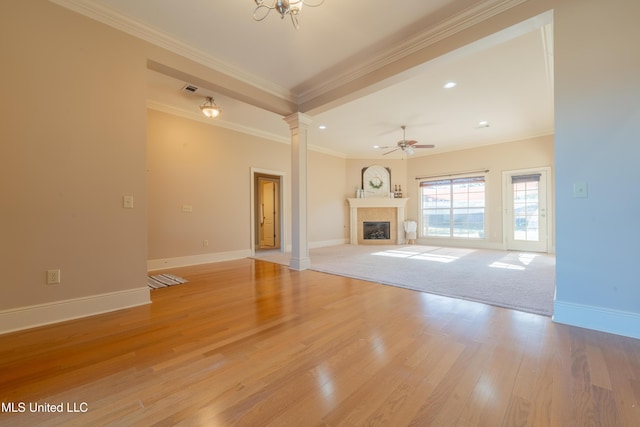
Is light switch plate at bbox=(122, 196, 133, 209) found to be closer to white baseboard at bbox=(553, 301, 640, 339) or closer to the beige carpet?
the beige carpet

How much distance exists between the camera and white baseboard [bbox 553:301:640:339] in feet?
6.10

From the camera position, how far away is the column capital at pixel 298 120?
4168 millimetres

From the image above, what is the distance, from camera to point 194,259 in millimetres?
4875

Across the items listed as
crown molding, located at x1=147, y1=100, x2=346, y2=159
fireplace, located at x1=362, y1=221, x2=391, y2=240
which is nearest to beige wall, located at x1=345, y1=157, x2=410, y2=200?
fireplace, located at x1=362, y1=221, x2=391, y2=240

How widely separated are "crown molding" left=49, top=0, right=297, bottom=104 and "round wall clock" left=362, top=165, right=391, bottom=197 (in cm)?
511

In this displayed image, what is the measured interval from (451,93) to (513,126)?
2728 millimetres

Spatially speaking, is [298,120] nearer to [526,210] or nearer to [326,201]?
[326,201]

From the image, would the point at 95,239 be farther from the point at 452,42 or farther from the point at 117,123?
the point at 452,42

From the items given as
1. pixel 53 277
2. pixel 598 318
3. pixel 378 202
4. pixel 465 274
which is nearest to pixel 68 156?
pixel 53 277

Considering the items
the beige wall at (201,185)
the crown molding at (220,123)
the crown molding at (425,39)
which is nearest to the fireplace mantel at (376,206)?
the crown molding at (220,123)

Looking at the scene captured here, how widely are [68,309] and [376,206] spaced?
707cm

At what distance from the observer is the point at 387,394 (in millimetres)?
1291

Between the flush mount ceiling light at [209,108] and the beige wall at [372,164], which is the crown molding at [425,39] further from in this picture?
the beige wall at [372,164]

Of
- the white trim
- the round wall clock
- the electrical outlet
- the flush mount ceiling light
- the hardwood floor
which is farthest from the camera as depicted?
the round wall clock
